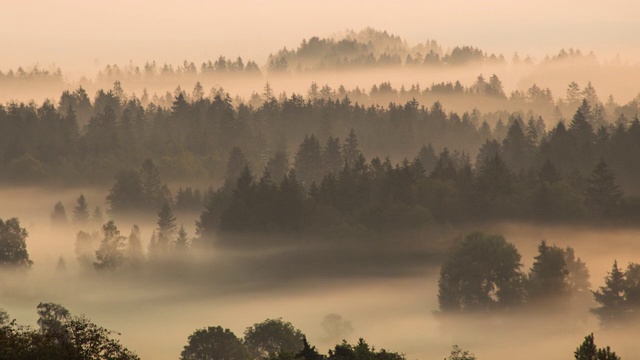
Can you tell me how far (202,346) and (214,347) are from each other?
4.18 ft

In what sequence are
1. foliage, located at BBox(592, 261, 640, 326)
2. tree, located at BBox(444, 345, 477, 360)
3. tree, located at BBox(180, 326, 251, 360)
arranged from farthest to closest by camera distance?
foliage, located at BBox(592, 261, 640, 326)
tree, located at BBox(180, 326, 251, 360)
tree, located at BBox(444, 345, 477, 360)

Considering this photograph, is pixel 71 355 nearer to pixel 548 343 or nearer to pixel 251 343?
pixel 251 343

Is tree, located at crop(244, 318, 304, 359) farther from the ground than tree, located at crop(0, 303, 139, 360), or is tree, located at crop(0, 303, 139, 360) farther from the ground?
tree, located at crop(244, 318, 304, 359)

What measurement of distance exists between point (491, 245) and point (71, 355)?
401ft

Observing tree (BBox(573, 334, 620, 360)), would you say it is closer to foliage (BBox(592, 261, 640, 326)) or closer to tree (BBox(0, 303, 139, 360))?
tree (BBox(0, 303, 139, 360))

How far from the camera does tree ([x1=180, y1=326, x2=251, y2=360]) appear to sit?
470 feet

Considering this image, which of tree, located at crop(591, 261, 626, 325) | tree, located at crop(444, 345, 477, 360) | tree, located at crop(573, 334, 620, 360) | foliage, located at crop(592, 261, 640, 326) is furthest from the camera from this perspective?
tree, located at crop(591, 261, 626, 325)

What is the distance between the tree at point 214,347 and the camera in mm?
143125

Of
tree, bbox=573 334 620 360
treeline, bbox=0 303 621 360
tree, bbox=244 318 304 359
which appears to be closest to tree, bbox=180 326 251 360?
treeline, bbox=0 303 621 360

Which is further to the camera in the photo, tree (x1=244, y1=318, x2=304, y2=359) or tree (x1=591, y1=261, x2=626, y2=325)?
tree (x1=591, y1=261, x2=626, y2=325)

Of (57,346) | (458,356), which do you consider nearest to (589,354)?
(57,346)

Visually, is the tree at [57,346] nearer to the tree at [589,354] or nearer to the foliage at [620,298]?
the tree at [589,354]

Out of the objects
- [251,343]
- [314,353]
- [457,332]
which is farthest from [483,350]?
[314,353]

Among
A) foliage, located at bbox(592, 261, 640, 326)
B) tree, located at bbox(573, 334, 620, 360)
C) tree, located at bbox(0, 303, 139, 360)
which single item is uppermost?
foliage, located at bbox(592, 261, 640, 326)
